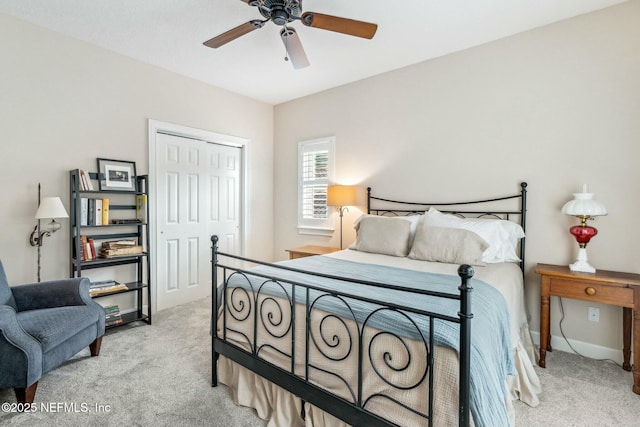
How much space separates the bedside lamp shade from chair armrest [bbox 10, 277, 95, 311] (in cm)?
381

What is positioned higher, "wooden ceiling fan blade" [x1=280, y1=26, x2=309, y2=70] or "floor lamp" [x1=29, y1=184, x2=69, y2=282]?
"wooden ceiling fan blade" [x1=280, y1=26, x2=309, y2=70]

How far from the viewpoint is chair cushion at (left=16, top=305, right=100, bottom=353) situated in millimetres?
1936

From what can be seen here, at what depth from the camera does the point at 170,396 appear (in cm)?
204

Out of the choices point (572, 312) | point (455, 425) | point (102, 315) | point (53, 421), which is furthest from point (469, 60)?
point (53, 421)

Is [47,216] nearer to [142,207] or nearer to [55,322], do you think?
[142,207]

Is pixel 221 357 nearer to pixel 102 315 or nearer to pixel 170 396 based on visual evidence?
pixel 170 396

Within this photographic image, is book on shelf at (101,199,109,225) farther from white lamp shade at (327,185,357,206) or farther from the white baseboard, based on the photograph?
the white baseboard

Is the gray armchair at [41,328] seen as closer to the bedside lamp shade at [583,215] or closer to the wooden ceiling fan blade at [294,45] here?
the wooden ceiling fan blade at [294,45]

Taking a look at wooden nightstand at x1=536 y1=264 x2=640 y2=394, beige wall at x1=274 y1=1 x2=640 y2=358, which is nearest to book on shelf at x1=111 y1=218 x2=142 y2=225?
beige wall at x1=274 y1=1 x2=640 y2=358

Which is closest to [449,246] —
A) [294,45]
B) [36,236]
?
[294,45]

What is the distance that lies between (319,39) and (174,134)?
2.07m

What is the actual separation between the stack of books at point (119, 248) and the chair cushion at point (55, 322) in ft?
2.51

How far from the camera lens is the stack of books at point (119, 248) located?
301 cm

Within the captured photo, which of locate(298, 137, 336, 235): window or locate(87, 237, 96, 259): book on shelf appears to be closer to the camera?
locate(87, 237, 96, 259): book on shelf
